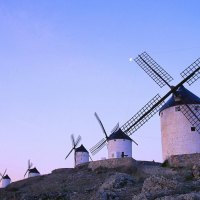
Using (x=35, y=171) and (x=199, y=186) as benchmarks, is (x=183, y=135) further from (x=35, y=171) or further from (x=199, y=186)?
(x=35, y=171)

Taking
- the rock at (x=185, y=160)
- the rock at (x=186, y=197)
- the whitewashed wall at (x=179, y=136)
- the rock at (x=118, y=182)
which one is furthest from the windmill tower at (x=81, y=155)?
the rock at (x=186, y=197)

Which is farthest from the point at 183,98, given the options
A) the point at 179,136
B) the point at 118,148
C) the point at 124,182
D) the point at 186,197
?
the point at 186,197

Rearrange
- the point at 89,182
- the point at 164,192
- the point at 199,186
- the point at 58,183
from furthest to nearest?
1. the point at 58,183
2. the point at 89,182
3. the point at 199,186
4. the point at 164,192

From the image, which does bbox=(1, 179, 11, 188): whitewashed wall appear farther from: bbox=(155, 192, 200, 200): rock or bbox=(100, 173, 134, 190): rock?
bbox=(155, 192, 200, 200): rock

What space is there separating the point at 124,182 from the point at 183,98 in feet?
35.4

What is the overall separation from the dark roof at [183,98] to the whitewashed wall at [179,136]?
0.48 m

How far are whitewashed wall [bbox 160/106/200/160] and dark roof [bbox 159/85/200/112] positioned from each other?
0.48 metres

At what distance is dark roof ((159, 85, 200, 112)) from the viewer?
30.2 meters

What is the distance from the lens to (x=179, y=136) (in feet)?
98.0

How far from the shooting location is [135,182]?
23.0 meters

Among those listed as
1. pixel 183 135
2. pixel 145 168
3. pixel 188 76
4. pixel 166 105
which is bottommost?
pixel 145 168

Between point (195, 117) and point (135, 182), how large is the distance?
9284mm

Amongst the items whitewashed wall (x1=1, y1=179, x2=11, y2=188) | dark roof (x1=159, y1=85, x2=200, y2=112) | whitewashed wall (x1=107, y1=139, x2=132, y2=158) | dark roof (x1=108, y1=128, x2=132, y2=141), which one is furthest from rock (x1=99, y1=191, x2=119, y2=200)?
whitewashed wall (x1=1, y1=179, x2=11, y2=188)

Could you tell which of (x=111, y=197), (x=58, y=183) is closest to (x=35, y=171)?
(x=58, y=183)
